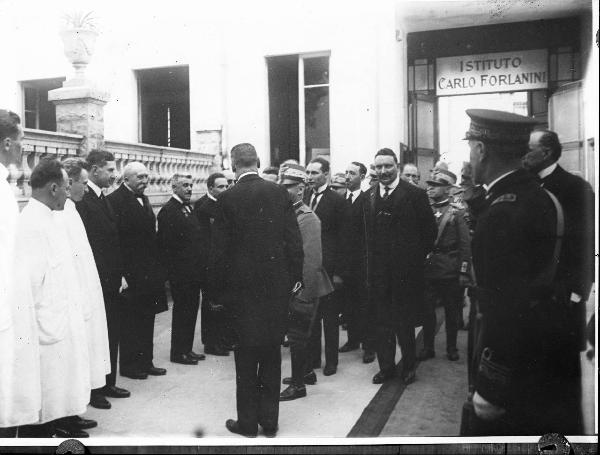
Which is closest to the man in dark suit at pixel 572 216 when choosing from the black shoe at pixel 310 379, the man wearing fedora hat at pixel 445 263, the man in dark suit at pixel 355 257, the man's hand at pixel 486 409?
the man's hand at pixel 486 409

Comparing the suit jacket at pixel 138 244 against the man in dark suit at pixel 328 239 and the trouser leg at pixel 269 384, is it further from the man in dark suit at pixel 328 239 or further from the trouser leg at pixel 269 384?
the man in dark suit at pixel 328 239

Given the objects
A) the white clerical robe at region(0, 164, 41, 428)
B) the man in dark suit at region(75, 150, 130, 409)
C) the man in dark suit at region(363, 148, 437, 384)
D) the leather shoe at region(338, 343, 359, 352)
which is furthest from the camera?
the leather shoe at region(338, 343, 359, 352)

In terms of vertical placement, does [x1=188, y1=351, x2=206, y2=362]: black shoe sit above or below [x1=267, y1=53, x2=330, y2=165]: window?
below

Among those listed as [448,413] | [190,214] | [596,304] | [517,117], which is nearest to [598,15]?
[517,117]

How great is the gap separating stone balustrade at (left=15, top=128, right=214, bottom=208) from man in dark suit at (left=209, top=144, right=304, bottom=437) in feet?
3.83

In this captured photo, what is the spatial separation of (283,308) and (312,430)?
70 centimetres

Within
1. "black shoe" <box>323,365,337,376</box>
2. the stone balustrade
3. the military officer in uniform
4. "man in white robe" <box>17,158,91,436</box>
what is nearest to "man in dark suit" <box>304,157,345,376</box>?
"black shoe" <box>323,365,337,376</box>

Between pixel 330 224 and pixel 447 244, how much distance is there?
0.95 meters

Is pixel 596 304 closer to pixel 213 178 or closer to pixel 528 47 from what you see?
pixel 528 47

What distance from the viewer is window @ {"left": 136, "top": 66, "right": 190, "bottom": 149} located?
402cm

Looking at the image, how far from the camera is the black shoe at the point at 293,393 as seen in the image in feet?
12.5

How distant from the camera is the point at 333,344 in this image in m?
4.52

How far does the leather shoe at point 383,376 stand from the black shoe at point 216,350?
3.42 feet

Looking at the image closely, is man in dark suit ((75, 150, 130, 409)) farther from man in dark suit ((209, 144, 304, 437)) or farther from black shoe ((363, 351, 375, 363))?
black shoe ((363, 351, 375, 363))
